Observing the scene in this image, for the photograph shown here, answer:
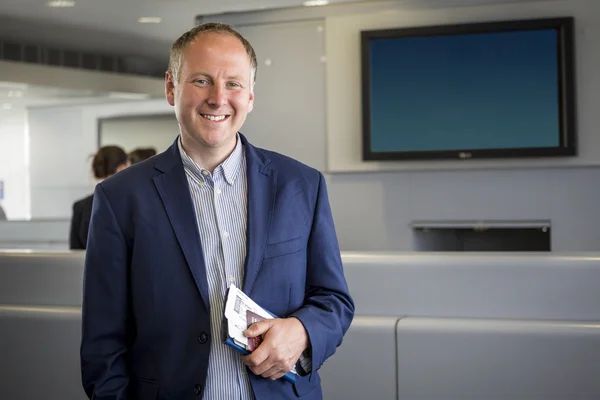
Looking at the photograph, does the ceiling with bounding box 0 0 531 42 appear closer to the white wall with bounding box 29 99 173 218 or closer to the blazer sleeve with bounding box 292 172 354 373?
the white wall with bounding box 29 99 173 218

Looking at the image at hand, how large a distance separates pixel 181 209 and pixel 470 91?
16.8ft

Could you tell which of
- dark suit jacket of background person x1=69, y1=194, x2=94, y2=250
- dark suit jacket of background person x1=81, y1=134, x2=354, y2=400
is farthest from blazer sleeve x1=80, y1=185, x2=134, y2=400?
dark suit jacket of background person x1=69, y1=194, x2=94, y2=250

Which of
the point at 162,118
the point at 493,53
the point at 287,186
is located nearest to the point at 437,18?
the point at 493,53

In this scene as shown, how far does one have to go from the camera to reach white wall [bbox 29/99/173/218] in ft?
41.6

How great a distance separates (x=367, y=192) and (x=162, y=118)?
619 cm

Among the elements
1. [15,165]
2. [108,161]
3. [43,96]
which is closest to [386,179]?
[108,161]

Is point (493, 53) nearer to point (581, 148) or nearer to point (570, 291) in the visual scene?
point (581, 148)

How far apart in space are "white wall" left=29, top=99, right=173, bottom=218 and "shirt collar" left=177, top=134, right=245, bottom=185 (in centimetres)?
1124

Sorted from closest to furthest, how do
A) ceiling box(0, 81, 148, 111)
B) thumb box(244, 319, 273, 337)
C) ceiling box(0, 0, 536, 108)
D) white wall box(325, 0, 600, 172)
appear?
thumb box(244, 319, 273, 337) < white wall box(325, 0, 600, 172) < ceiling box(0, 0, 536, 108) < ceiling box(0, 81, 148, 111)

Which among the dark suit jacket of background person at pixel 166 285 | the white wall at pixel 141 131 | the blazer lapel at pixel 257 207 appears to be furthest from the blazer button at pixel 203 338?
the white wall at pixel 141 131

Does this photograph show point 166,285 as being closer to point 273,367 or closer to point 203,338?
point 203,338

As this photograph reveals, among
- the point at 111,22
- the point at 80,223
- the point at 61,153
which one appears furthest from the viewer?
the point at 61,153

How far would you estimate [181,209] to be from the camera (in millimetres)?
1522

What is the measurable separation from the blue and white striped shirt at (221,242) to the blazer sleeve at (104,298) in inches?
6.4
